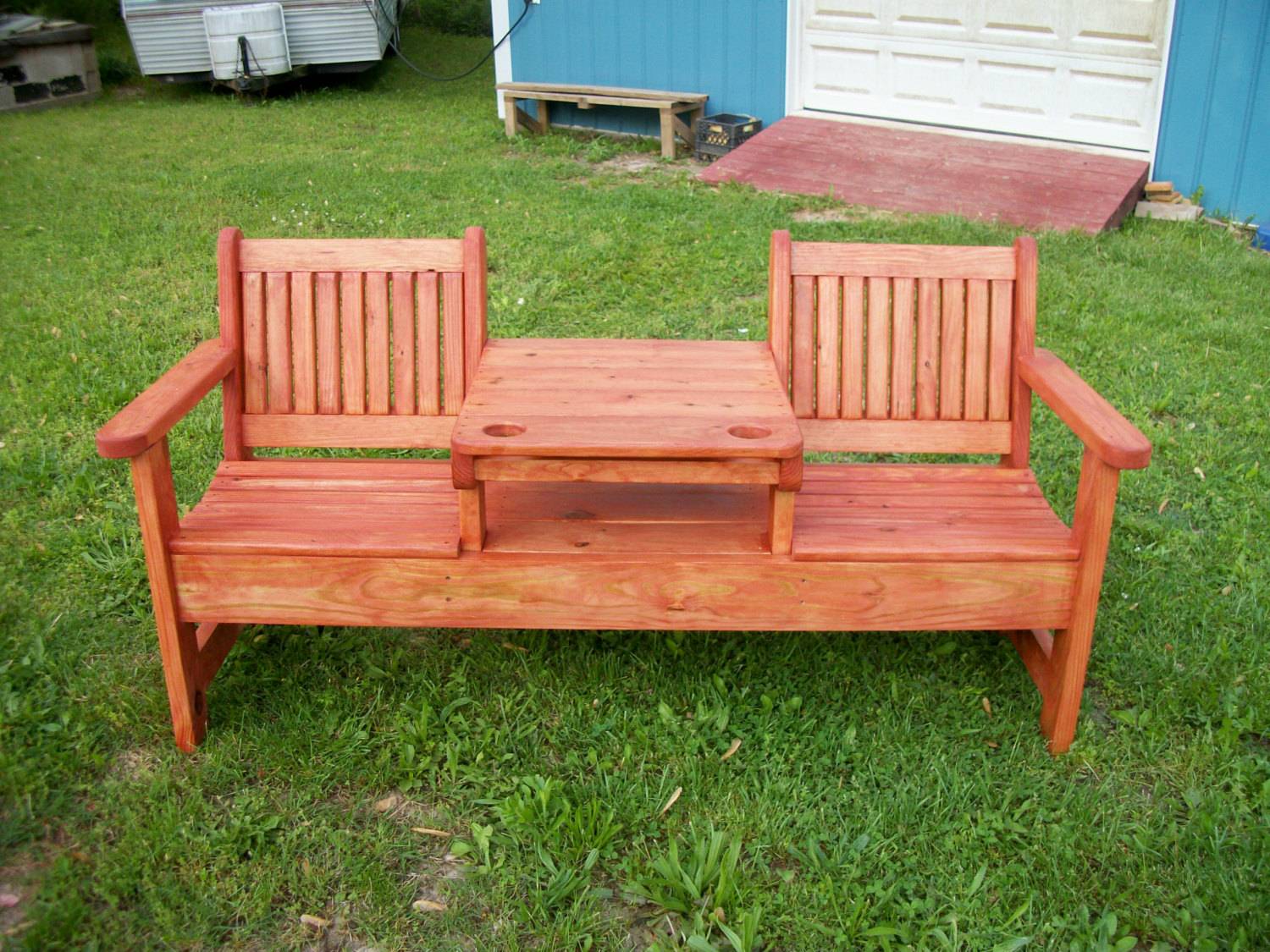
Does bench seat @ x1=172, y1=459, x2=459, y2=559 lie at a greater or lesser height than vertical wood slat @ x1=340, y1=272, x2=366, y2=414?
lesser

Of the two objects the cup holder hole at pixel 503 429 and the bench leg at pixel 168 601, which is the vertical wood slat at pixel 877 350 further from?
the bench leg at pixel 168 601

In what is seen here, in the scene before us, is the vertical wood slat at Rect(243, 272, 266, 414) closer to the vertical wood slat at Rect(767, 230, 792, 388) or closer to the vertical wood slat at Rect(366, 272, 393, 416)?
the vertical wood slat at Rect(366, 272, 393, 416)

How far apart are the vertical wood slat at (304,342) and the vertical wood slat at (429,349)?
31 cm

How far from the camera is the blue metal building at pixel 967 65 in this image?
7.47m

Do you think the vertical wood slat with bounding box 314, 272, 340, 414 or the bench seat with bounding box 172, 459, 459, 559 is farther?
the vertical wood slat with bounding box 314, 272, 340, 414

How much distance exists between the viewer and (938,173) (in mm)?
8133

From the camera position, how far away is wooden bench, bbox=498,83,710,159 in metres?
9.55

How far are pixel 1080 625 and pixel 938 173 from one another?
575 centimetres

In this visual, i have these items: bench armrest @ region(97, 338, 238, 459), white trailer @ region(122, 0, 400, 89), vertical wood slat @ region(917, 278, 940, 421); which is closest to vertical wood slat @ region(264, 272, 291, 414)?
bench armrest @ region(97, 338, 238, 459)

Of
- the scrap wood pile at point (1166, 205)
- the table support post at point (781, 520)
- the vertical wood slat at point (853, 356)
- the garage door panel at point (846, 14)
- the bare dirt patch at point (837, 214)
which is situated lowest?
the bare dirt patch at point (837, 214)

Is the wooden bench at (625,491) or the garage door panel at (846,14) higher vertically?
the garage door panel at (846,14)

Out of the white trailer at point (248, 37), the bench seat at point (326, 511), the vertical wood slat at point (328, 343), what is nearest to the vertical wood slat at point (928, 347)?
the bench seat at point (326, 511)

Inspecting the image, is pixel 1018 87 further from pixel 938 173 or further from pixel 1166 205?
pixel 1166 205

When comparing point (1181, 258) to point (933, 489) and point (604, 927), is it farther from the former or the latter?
point (604, 927)
